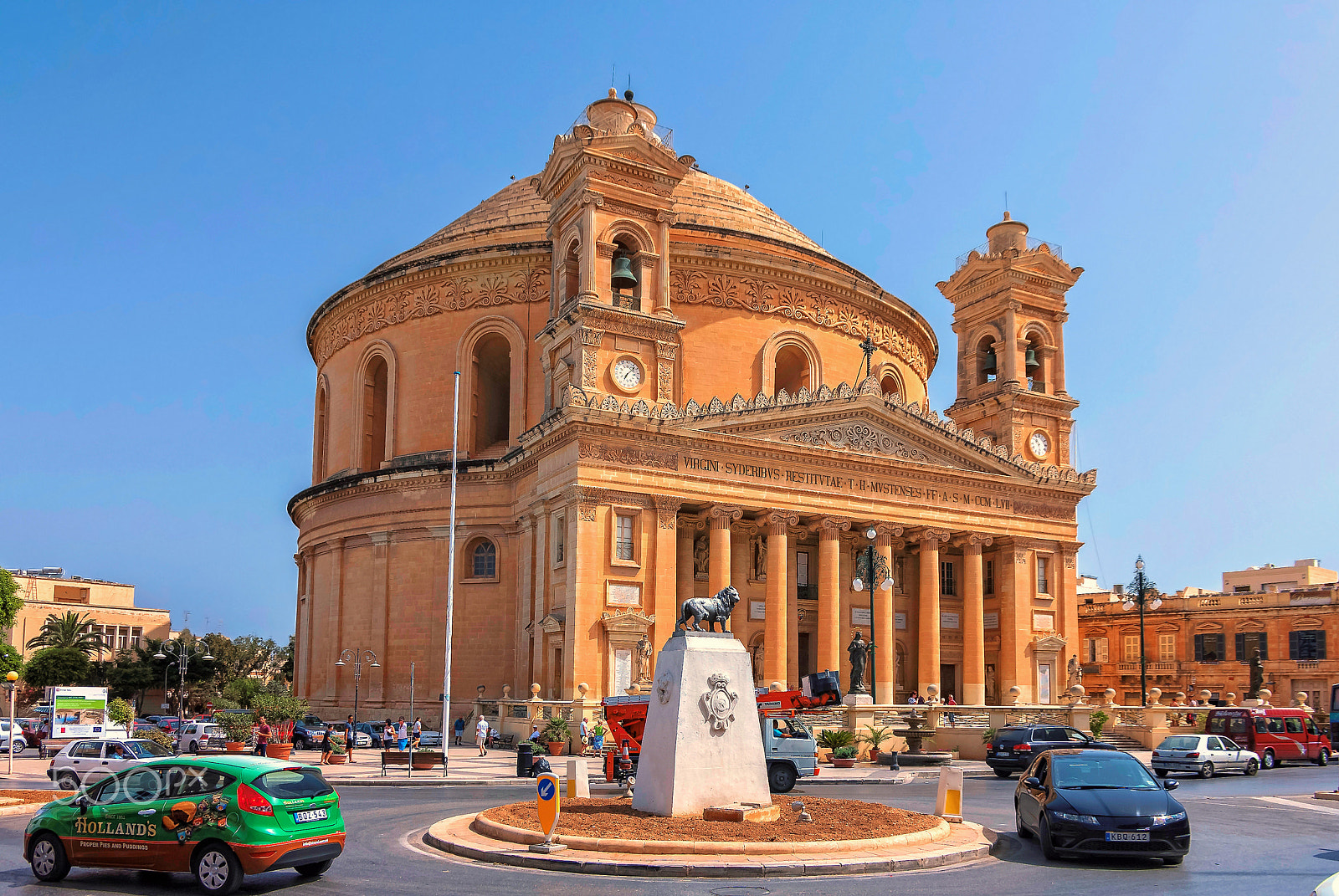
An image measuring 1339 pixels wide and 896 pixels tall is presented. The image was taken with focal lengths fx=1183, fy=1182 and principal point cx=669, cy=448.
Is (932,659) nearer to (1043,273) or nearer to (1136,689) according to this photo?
(1043,273)

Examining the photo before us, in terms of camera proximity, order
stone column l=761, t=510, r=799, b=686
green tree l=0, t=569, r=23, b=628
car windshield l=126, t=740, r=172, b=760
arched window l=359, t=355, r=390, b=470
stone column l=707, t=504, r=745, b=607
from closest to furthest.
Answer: car windshield l=126, t=740, r=172, b=760
stone column l=707, t=504, r=745, b=607
stone column l=761, t=510, r=799, b=686
arched window l=359, t=355, r=390, b=470
green tree l=0, t=569, r=23, b=628

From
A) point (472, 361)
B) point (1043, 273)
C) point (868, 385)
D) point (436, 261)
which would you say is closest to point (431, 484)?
point (472, 361)

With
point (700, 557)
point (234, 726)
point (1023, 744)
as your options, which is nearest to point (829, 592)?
point (700, 557)

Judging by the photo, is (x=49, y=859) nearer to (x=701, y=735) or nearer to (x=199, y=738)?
(x=701, y=735)

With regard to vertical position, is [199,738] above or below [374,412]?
below

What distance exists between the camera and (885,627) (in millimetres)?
42031

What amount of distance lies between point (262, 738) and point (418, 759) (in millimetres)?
4403

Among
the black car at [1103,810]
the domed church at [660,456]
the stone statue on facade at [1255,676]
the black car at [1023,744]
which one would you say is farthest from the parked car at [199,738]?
the stone statue on facade at [1255,676]

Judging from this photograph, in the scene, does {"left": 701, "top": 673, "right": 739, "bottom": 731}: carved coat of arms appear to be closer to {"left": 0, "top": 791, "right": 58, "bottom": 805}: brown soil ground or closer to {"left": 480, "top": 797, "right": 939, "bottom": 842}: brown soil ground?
{"left": 480, "top": 797, "right": 939, "bottom": 842}: brown soil ground

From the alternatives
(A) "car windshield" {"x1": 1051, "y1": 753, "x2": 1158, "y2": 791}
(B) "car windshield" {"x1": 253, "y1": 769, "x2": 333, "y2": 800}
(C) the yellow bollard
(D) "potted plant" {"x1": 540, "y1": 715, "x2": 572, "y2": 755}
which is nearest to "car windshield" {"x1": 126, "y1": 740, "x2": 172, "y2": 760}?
(D) "potted plant" {"x1": 540, "y1": 715, "x2": 572, "y2": 755}

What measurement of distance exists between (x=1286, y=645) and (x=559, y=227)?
41.9 metres

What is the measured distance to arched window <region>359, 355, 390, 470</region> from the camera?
50.2 meters

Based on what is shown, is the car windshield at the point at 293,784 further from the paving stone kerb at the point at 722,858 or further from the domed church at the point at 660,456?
the domed church at the point at 660,456

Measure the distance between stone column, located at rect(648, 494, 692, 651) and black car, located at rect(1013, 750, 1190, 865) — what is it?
21.9m
